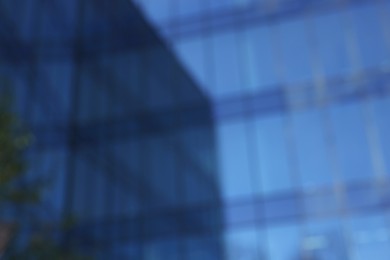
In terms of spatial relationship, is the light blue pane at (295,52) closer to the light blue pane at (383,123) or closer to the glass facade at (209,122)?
the glass facade at (209,122)

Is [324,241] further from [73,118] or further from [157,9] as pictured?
[157,9]

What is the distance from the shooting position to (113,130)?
19.4 m

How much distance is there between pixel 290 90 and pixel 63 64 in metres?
7.03

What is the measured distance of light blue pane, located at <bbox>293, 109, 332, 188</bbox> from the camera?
16.1 metres

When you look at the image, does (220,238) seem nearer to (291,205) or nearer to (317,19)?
(291,205)

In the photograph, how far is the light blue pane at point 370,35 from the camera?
55.8 ft

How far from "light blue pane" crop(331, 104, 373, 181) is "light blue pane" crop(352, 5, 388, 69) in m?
1.33

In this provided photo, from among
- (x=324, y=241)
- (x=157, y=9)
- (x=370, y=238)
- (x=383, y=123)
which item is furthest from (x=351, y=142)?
(x=157, y=9)

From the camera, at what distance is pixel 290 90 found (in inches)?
688

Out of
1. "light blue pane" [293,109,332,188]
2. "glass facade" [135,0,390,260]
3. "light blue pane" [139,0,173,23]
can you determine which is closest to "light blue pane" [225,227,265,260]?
"glass facade" [135,0,390,260]

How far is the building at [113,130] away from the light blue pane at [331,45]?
3365 millimetres

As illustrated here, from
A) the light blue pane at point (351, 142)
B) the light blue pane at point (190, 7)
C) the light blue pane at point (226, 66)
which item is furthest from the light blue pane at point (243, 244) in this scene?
the light blue pane at point (190, 7)

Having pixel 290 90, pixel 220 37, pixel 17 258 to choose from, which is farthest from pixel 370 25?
pixel 17 258

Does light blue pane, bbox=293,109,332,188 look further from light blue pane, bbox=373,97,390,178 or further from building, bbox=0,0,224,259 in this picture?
building, bbox=0,0,224,259
